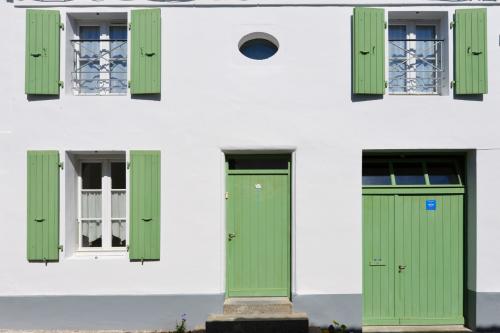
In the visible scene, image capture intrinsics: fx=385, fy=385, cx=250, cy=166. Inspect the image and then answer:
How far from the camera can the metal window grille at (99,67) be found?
19.0ft

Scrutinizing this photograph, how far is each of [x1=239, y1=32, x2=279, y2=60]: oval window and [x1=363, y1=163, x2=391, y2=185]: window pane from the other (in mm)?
2231

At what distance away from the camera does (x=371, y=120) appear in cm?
556

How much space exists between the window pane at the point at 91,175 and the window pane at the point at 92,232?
555 mm

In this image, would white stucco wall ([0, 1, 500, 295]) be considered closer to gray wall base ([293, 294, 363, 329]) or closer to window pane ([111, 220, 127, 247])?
gray wall base ([293, 294, 363, 329])

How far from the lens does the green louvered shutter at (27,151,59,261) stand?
5402mm

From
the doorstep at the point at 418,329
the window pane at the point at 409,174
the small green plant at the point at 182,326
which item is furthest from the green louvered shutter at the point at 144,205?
the window pane at the point at 409,174

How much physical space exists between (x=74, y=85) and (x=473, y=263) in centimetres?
642

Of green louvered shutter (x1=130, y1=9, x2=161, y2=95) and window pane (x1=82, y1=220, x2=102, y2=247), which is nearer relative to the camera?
green louvered shutter (x1=130, y1=9, x2=161, y2=95)

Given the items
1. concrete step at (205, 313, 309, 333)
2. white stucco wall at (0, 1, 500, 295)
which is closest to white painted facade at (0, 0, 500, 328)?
white stucco wall at (0, 1, 500, 295)

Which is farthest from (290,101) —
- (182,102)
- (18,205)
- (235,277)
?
(18,205)

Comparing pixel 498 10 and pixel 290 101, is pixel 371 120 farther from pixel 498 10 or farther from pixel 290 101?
pixel 498 10

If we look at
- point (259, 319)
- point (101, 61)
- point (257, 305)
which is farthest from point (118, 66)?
point (259, 319)

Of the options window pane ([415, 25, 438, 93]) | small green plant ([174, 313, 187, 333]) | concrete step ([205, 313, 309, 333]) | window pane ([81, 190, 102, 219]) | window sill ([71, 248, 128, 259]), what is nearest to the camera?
concrete step ([205, 313, 309, 333])

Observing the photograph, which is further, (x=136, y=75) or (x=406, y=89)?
(x=406, y=89)
